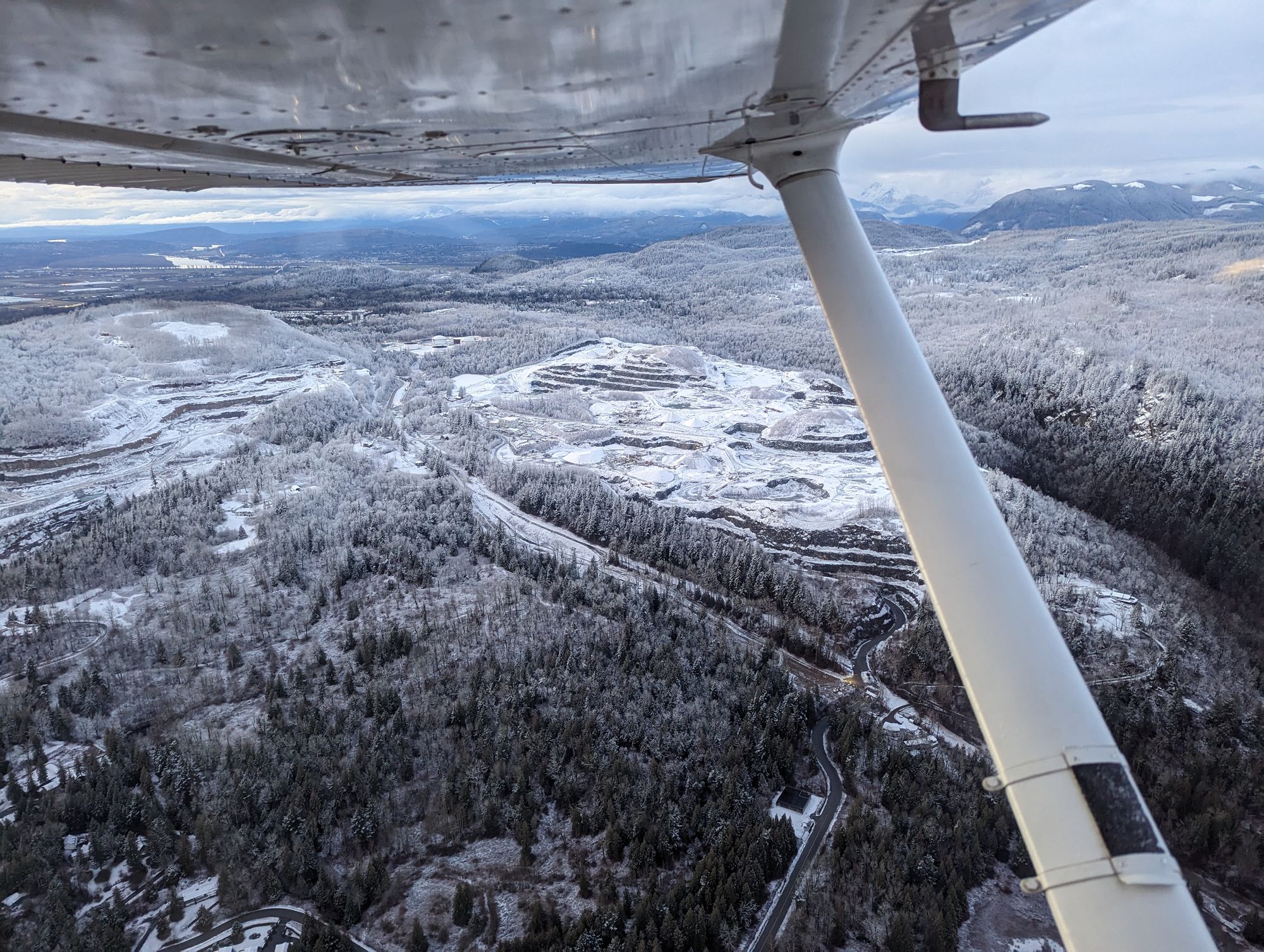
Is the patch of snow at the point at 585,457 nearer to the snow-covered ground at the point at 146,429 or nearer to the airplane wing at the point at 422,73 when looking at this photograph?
the snow-covered ground at the point at 146,429

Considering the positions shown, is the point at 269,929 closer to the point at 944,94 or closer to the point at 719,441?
the point at 944,94

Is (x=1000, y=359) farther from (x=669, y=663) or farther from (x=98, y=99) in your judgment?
(x=98, y=99)

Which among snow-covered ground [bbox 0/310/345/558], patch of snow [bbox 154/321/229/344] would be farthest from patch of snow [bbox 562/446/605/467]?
patch of snow [bbox 154/321/229/344]

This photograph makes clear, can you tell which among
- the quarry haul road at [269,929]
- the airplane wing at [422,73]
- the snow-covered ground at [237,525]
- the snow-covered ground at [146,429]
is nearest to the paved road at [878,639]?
the quarry haul road at [269,929]

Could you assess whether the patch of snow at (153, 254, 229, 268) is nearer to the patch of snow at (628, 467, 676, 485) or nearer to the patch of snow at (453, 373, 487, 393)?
the patch of snow at (453, 373, 487, 393)

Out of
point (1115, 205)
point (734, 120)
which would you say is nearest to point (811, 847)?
point (734, 120)

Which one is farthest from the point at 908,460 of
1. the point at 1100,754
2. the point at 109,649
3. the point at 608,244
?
the point at 608,244
